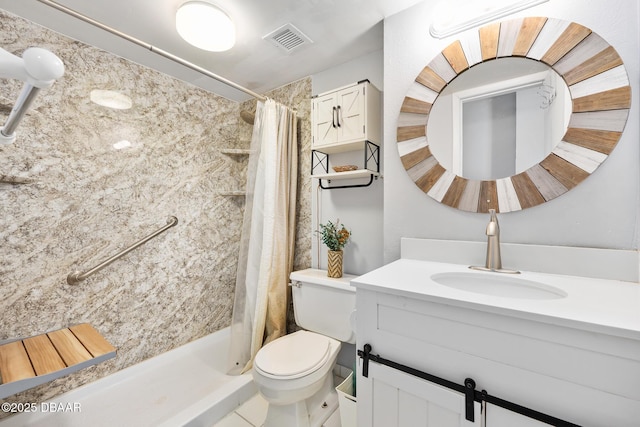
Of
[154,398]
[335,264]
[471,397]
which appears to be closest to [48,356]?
[154,398]

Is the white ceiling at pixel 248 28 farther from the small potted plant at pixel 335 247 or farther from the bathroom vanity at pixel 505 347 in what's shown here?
the bathroom vanity at pixel 505 347

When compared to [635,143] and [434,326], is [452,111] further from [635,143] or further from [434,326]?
[434,326]

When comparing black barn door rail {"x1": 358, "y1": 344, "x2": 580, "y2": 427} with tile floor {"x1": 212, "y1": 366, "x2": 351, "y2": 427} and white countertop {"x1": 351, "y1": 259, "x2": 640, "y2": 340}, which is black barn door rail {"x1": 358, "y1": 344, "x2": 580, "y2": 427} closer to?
white countertop {"x1": 351, "y1": 259, "x2": 640, "y2": 340}

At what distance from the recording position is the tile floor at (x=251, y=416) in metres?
1.36

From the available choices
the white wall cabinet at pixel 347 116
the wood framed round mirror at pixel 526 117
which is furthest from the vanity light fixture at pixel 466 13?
the white wall cabinet at pixel 347 116

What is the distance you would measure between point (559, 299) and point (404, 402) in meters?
0.53

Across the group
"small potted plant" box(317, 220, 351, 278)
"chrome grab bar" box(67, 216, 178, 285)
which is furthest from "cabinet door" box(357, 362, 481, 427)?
"chrome grab bar" box(67, 216, 178, 285)

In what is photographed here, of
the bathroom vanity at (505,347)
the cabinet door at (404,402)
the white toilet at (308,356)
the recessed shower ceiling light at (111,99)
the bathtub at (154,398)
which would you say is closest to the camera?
the bathroom vanity at (505,347)

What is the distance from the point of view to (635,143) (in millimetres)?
869

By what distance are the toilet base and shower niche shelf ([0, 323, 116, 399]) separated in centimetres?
80

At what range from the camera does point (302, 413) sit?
128 centimetres

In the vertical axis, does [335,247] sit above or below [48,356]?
above

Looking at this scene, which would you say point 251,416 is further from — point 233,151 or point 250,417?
point 233,151

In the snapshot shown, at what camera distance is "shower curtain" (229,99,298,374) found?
169cm
